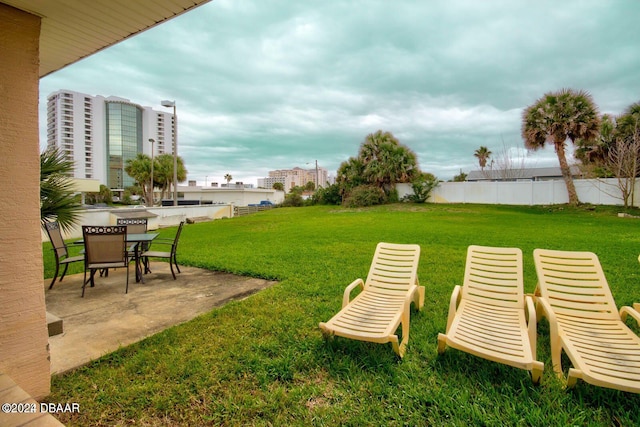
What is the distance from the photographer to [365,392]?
2.45 metres

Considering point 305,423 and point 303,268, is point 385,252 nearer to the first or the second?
point 303,268

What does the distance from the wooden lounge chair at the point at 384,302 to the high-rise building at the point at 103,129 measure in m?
95.8

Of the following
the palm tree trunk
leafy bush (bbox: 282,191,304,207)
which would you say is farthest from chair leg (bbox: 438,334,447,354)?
leafy bush (bbox: 282,191,304,207)

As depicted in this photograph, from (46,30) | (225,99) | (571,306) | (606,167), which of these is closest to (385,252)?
(571,306)

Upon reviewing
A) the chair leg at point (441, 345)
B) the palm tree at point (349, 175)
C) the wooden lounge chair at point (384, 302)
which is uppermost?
the palm tree at point (349, 175)

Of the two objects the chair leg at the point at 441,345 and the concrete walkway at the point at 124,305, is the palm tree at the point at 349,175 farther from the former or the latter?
the chair leg at the point at 441,345

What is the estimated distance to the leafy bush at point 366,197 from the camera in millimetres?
26828

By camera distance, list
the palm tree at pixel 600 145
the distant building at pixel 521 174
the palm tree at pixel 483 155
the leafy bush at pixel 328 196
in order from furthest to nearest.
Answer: the palm tree at pixel 483 155 < the distant building at pixel 521 174 < the leafy bush at pixel 328 196 < the palm tree at pixel 600 145

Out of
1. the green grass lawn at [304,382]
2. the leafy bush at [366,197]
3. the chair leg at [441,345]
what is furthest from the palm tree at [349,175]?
the chair leg at [441,345]

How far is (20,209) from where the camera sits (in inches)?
85.4

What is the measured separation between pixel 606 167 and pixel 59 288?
92.4 feet

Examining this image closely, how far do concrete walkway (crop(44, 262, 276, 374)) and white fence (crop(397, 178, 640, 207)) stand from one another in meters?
24.7

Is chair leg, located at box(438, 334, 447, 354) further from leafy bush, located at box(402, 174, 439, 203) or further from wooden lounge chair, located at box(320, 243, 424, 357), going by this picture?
leafy bush, located at box(402, 174, 439, 203)

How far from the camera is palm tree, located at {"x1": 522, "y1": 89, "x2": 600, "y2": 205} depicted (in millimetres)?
19094
